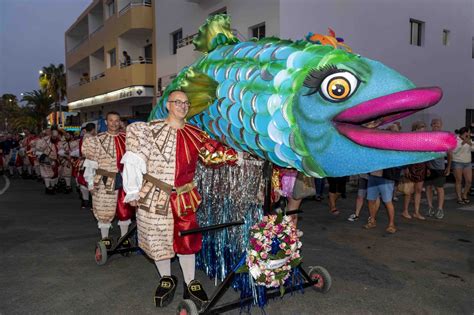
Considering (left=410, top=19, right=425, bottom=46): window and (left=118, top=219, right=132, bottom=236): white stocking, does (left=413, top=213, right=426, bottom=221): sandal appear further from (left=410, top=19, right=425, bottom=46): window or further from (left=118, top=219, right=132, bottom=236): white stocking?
(left=410, top=19, right=425, bottom=46): window

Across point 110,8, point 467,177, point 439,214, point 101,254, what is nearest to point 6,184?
point 101,254

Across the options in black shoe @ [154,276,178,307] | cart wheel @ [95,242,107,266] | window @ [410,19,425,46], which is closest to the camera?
black shoe @ [154,276,178,307]

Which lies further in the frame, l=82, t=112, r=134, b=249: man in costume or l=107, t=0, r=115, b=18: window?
l=107, t=0, r=115, b=18: window

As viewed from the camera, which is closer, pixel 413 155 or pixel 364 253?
pixel 413 155

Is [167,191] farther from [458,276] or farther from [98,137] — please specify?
[458,276]

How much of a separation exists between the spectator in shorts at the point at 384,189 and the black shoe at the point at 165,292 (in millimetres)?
3300

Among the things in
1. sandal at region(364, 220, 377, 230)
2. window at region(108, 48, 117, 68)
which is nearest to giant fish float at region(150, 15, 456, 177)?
sandal at region(364, 220, 377, 230)

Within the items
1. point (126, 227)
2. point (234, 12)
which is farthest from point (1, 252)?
point (234, 12)

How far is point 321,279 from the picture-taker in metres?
3.53

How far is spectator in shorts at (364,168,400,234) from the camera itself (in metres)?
5.53

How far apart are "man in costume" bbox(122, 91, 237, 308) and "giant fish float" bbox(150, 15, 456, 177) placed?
49 cm

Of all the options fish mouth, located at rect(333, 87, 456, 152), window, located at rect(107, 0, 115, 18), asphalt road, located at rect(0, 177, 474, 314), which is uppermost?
window, located at rect(107, 0, 115, 18)

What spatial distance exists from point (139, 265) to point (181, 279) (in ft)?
1.87

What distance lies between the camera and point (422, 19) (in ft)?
44.3
